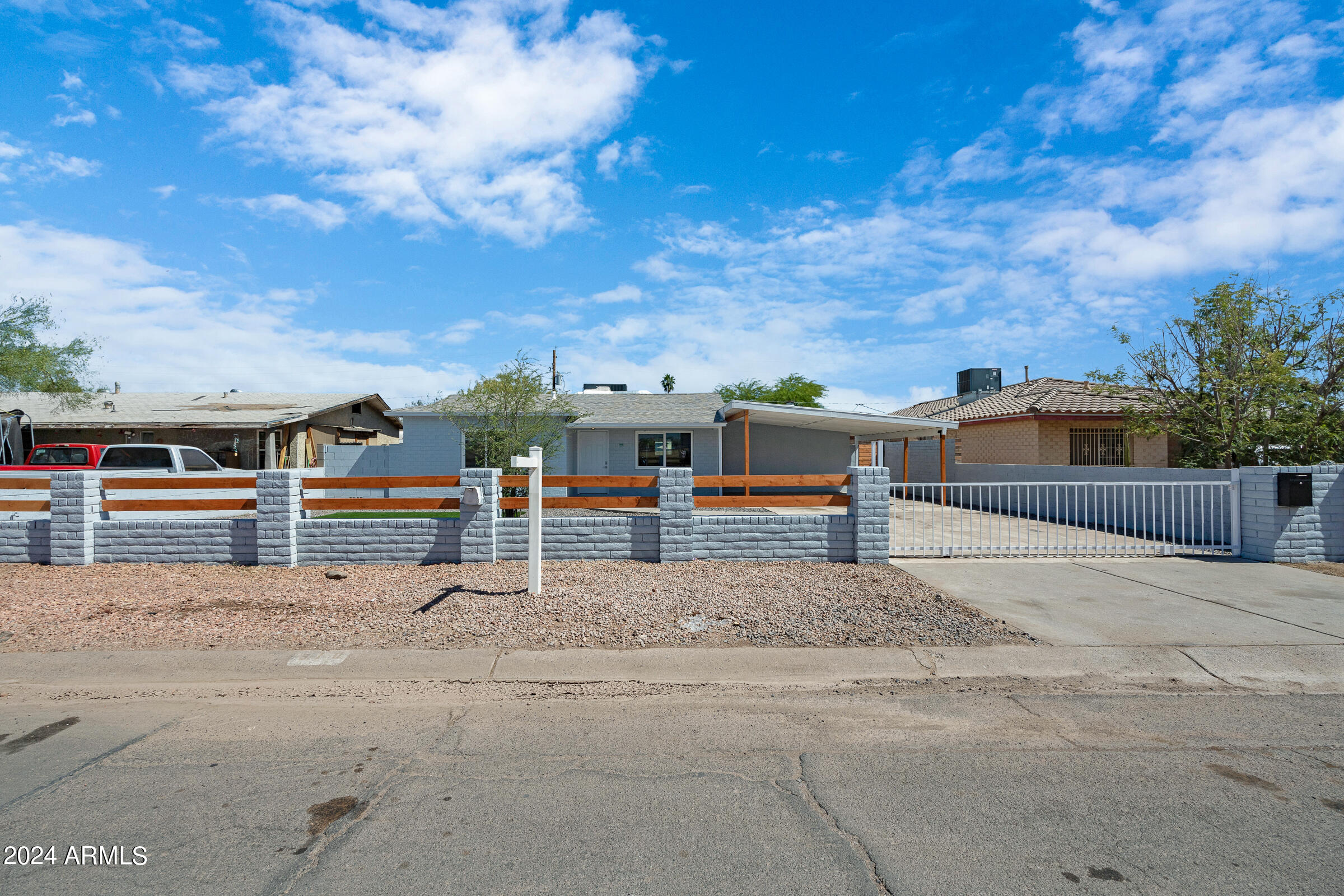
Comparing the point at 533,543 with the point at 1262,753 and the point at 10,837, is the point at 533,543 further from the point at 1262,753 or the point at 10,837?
the point at 1262,753

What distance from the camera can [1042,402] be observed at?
21734mm

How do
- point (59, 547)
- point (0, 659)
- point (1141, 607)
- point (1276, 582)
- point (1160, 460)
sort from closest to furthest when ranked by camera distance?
1. point (0, 659)
2. point (1141, 607)
3. point (1276, 582)
4. point (59, 547)
5. point (1160, 460)

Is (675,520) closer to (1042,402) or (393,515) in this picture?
(393,515)

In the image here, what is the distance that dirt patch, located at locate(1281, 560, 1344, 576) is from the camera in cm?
862

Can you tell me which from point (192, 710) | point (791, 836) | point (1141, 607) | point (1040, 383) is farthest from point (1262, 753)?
point (1040, 383)

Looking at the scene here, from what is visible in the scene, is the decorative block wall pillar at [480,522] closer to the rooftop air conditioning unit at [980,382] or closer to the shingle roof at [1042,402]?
the shingle roof at [1042,402]

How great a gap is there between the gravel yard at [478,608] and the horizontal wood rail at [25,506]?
41.5 inches

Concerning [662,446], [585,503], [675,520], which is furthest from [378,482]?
[662,446]

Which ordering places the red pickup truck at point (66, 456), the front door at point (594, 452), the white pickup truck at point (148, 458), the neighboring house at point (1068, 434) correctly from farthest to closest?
the neighboring house at point (1068, 434)
the front door at point (594, 452)
the red pickup truck at point (66, 456)
the white pickup truck at point (148, 458)

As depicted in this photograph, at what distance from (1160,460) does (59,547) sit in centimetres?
2627

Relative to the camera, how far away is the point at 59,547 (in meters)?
8.81

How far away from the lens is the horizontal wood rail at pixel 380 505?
28.9ft

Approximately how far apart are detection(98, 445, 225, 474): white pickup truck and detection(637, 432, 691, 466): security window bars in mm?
10536

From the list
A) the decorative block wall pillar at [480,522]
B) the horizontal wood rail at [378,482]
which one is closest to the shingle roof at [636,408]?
the horizontal wood rail at [378,482]
